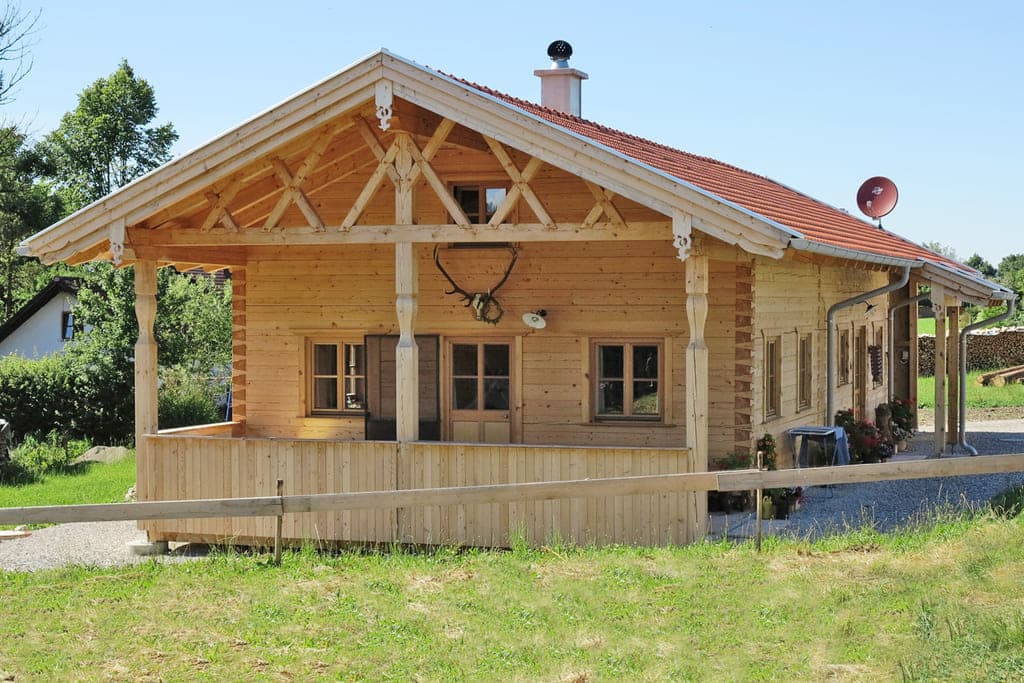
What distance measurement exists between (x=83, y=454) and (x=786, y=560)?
16578mm

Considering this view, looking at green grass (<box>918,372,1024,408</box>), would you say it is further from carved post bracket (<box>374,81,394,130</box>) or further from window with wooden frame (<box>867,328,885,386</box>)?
carved post bracket (<box>374,81,394,130</box>)

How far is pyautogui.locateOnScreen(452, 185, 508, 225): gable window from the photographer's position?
16000 millimetres

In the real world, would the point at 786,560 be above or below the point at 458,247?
below

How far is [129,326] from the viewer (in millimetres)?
26344

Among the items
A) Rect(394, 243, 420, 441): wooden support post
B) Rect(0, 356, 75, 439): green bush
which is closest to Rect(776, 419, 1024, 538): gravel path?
Rect(394, 243, 420, 441): wooden support post

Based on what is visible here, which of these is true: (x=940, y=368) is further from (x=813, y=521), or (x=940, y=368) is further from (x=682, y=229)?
(x=682, y=229)

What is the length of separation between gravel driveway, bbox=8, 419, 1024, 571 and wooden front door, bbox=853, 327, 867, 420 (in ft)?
10.9

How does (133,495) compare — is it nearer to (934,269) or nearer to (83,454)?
(83,454)

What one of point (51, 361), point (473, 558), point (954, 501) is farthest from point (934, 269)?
point (51, 361)

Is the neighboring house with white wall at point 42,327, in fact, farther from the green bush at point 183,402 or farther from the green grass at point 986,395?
the green grass at point 986,395

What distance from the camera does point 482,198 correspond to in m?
16.0

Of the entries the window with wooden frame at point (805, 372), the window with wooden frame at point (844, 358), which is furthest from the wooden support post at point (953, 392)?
the window with wooden frame at point (805, 372)

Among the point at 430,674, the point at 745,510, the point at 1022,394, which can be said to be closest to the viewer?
the point at 430,674

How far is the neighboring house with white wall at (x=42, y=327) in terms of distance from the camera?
39281 millimetres
